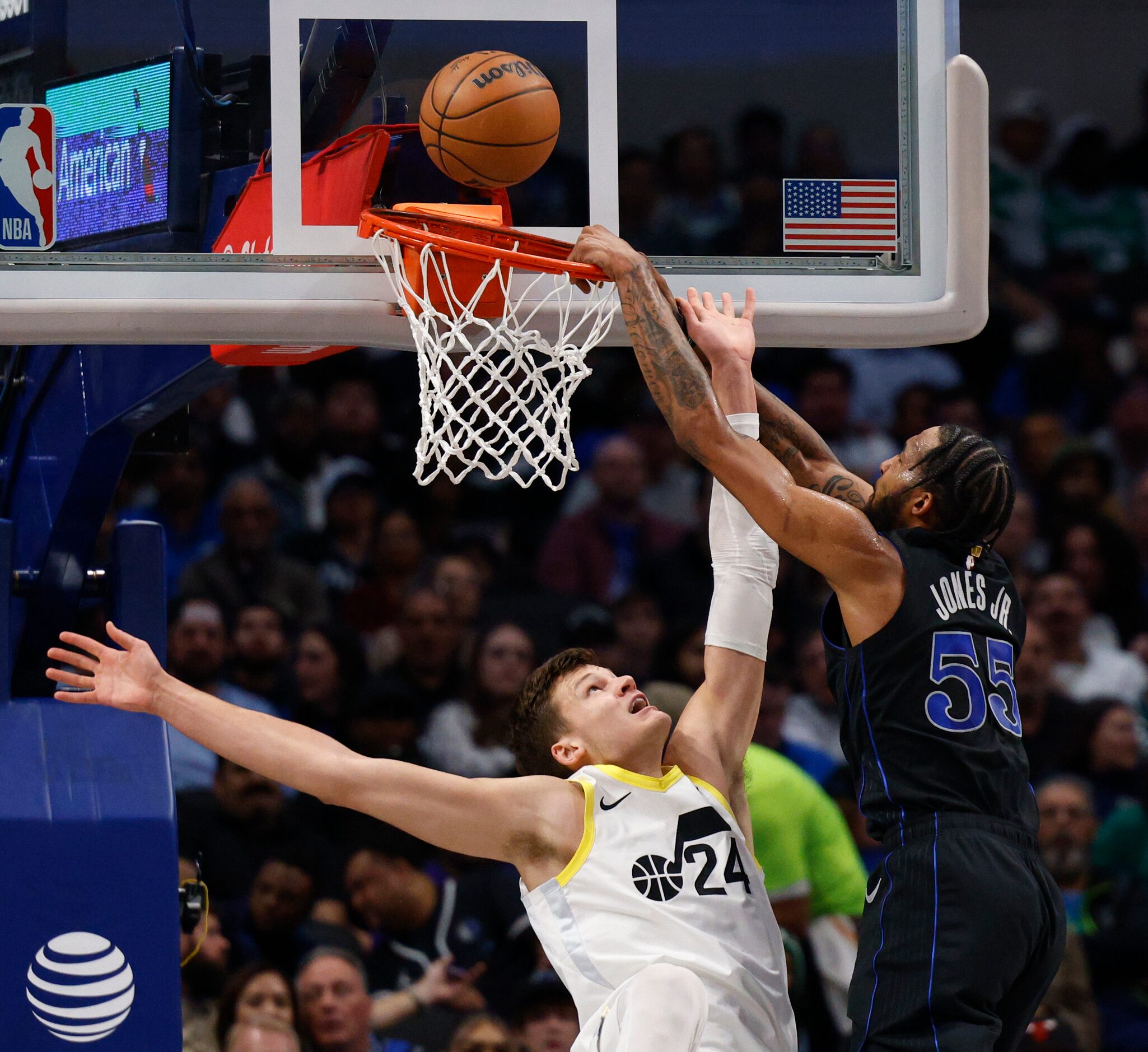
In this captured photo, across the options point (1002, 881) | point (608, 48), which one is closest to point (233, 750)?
point (1002, 881)

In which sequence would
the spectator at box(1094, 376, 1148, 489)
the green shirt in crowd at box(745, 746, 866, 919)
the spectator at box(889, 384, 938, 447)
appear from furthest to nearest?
the spectator at box(1094, 376, 1148, 489) → the spectator at box(889, 384, 938, 447) → the green shirt in crowd at box(745, 746, 866, 919)

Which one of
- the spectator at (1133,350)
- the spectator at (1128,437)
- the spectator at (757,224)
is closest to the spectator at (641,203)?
the spectator at (757,224)

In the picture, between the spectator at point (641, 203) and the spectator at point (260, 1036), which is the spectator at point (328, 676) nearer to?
the spectator at point (260, 1036)

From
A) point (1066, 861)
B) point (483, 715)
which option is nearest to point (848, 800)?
point (1066, 861)

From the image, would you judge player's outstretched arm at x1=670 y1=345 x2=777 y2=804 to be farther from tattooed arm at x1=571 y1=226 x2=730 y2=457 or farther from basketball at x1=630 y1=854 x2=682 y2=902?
basketball at x1=630 y1=854 x2=682 y2=902

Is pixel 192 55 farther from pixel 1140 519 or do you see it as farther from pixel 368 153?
pixel 1140 519

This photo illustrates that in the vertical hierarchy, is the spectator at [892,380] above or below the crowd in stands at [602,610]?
above

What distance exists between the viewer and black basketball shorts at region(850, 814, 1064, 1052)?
3164 mm

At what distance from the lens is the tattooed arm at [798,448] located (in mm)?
3867

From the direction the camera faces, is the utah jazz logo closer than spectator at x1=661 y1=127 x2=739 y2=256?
Yes

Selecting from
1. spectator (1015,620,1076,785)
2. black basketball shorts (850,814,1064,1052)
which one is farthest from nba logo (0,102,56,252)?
spectator (1015,620,1076,785)

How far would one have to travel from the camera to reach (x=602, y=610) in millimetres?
6762

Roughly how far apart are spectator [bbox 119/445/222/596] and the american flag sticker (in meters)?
3.61

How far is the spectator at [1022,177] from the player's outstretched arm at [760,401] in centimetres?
468
